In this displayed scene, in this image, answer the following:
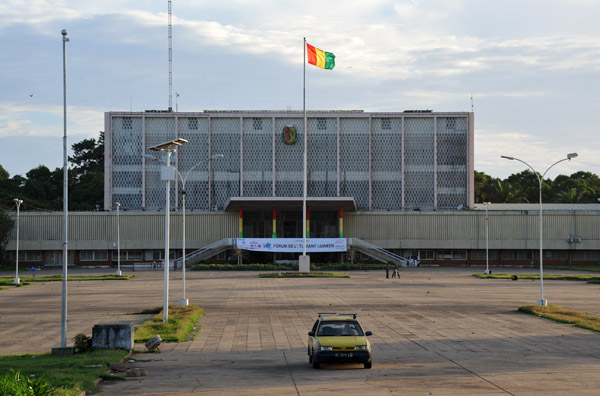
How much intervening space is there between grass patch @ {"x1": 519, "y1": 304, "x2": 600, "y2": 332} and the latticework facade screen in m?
68.8

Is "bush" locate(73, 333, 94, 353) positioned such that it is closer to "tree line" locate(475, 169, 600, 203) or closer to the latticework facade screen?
the latticework facade screen

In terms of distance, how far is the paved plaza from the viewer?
60.6ft

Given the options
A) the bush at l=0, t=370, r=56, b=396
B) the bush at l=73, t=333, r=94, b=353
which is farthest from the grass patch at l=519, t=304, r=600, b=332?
the bush at l=0, t=370, r=56, b=396

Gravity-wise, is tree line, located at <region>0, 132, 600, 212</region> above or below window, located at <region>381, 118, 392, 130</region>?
below

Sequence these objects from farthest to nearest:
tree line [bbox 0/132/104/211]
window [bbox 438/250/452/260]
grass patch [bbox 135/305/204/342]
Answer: tree line [bbox 0/132/104/211], window [bbox 438/250/452/260], grass patch [bbox 135/305/204/342]

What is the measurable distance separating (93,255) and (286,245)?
27.8 meters

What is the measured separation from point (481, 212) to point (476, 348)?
78.2 meters

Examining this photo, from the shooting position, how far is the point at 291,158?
108 m

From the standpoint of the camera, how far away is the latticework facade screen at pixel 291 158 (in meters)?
108

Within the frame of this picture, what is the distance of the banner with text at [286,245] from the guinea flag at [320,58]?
2795 centimetres

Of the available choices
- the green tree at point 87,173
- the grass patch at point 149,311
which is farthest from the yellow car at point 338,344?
the green tree at point 87,173

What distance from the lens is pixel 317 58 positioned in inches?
2830

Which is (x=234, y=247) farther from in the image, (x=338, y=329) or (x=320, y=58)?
(x=338, y=329)

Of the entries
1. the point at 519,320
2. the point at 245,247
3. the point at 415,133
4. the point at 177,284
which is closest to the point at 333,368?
the point at 519,320
